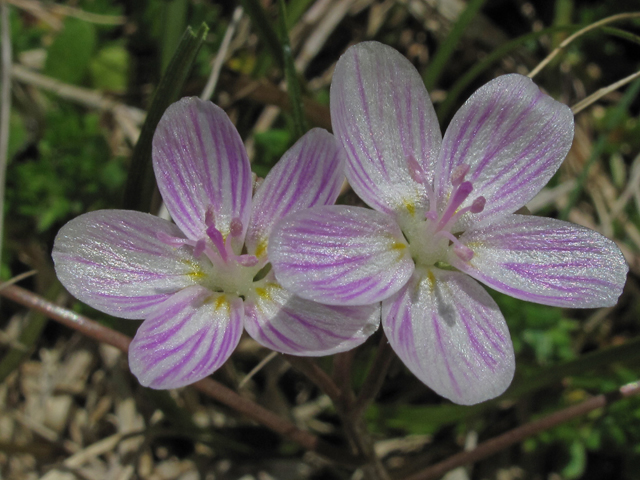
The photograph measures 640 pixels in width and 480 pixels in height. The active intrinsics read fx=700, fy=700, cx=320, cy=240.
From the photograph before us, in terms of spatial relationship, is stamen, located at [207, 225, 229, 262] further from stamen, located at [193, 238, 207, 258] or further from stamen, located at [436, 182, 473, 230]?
stamen, located at [436, 182, 473, 230]

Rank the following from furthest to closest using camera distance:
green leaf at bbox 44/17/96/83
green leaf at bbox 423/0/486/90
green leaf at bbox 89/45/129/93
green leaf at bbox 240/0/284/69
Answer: green leaf at bbox 89/45/129/93, green leaf at bbox 44/17/96/83, green leaf at bbox 423/0/486/90, green leaf at bbox 240/0/284/69

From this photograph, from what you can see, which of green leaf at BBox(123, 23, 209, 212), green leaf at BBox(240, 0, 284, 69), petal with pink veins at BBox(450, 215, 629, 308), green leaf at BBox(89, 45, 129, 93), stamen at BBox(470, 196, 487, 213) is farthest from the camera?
green leaf at BBox(89, 45, 129, 93)

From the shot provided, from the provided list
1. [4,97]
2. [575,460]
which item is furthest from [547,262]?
[4,97]

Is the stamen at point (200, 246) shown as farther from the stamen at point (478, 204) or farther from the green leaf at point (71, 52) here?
the green leaf at point (71, 52)

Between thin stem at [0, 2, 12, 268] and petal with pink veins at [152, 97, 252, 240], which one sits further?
thin stem at [0, 2, 12, 268]

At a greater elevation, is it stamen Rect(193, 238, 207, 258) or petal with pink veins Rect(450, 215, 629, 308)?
petal with pink veins Rect(450, 215, 629, 308)

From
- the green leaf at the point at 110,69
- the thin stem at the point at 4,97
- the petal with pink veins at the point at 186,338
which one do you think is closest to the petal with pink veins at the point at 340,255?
the petal with pink veins at the point at 186,338

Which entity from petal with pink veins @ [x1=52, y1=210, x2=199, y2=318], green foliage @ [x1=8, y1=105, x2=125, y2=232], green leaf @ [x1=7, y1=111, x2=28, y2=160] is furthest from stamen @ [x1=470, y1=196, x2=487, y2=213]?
green leaf @ [x1=7, y1=111, x2=28, y2=160]

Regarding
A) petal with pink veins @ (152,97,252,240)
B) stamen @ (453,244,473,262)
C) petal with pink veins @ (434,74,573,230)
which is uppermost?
petal with pink veins @ (434,74,573,230)
